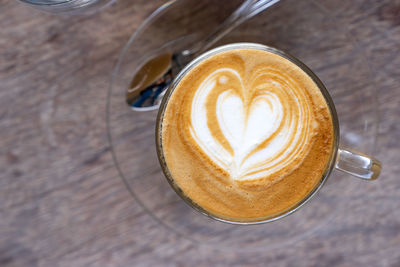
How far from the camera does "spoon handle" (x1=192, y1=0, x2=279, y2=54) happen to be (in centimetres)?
104

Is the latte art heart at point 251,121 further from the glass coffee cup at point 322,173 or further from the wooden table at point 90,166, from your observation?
the wooden table at point 90,166

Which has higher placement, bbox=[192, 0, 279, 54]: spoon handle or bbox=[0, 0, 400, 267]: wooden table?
bbox=[192, 0, 279, 54]: spoon handle

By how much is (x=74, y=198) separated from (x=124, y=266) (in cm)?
25

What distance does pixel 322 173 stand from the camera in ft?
2.98

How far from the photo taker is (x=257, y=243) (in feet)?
3.83

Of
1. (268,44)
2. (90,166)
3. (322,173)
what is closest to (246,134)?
(322,173)

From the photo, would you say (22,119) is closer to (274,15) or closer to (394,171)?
(274,15)

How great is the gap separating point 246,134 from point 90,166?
1.65 feet

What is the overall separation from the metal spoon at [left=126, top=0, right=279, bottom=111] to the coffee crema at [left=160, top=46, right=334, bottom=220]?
15 centimetres

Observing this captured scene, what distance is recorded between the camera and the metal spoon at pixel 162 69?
1.06 m

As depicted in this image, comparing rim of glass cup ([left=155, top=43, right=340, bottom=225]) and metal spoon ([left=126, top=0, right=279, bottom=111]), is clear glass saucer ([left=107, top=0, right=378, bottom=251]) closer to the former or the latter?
metal spoon ([left=126, top=0, right=279, bottom=111])

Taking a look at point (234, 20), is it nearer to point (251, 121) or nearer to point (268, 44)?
point (268, 44)

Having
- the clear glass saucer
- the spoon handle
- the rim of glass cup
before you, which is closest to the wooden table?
the clear glass saucer

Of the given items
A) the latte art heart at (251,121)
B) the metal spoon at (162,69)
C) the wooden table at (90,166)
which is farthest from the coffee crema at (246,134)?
the wooden table at (90,166)
